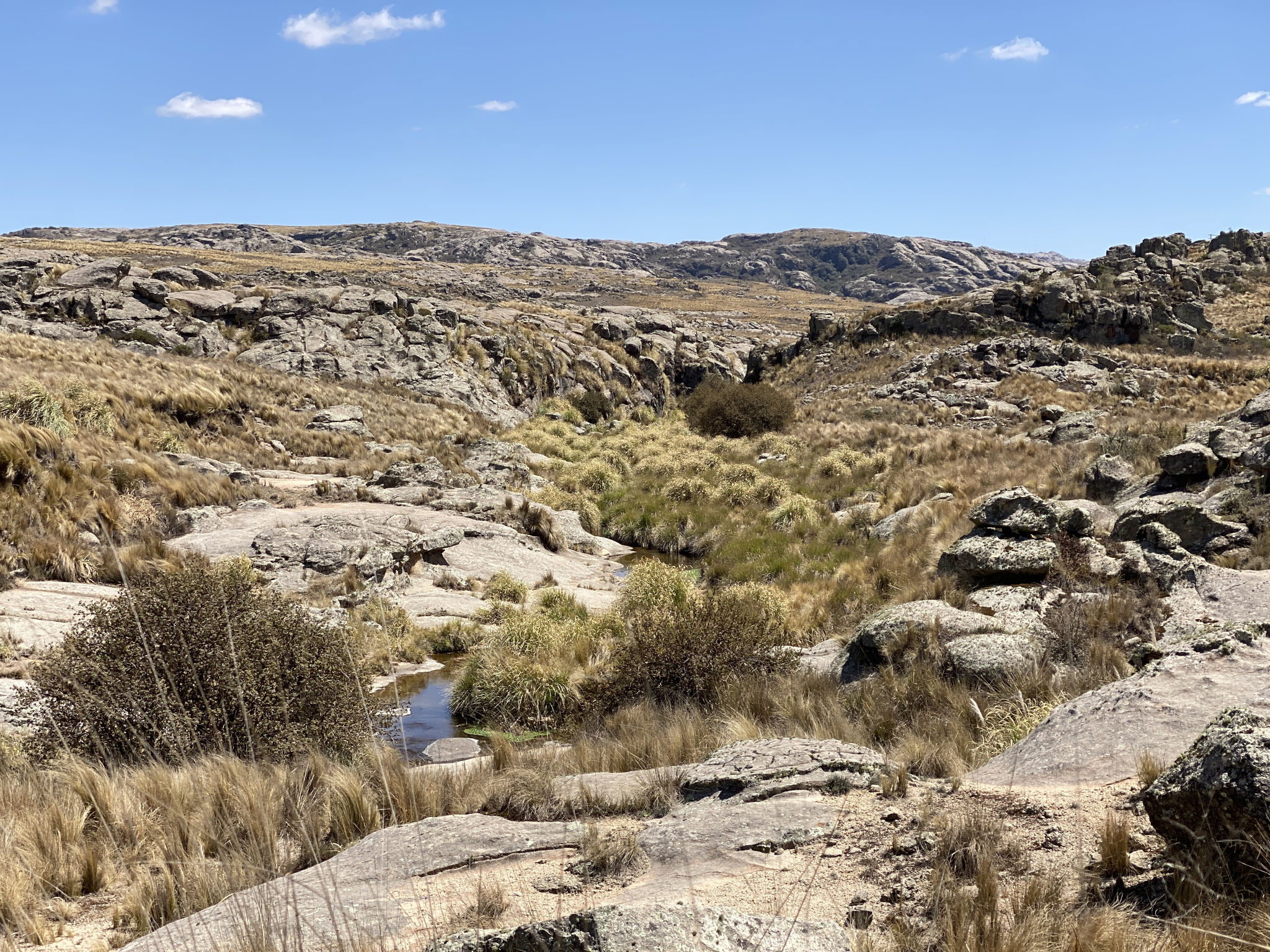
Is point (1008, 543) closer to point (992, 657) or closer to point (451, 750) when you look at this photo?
point (992, 657)

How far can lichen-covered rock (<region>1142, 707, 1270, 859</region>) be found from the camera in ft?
10.00

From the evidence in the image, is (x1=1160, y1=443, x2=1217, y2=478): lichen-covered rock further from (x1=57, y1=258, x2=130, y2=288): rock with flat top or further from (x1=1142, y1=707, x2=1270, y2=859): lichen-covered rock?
(x1=57, y1=258, x2=130, y2=288): rock with flat top

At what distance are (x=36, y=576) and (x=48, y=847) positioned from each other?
390 inches

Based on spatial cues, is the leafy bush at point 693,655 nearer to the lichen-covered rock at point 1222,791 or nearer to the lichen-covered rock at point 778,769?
the lichen-covered rock at point 778,769

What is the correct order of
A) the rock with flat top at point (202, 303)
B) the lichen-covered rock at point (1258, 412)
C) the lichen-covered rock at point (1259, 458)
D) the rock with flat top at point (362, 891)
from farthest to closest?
the rock with flat top at point (202, 303) < the lichen-covered rock at point (1258, 412) < the lichen-covered rock at point (1259, 458) < the rock with flat top at point (362, 891)

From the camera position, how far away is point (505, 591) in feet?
49.2

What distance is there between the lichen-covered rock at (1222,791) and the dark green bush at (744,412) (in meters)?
28.1

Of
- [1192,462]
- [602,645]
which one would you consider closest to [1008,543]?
[1192,462]

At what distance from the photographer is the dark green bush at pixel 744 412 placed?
1261 inches

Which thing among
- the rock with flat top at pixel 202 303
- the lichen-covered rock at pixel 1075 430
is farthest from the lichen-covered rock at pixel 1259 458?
the rock with flat top at pixel 202 303

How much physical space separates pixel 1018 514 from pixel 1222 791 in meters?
9.19

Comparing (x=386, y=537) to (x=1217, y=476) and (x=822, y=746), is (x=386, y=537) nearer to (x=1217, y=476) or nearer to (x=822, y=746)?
(x=822, y=746)

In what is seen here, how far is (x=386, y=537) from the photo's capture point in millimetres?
16031

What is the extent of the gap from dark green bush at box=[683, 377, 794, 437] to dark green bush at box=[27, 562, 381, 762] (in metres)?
25.8
